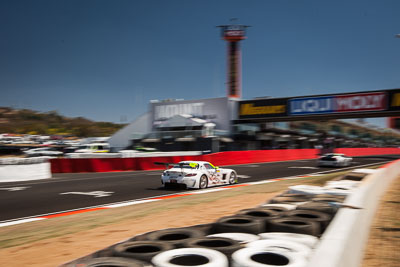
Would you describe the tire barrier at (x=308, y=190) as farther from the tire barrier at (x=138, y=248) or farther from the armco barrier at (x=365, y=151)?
the armco barrier at (x=365, y=151)

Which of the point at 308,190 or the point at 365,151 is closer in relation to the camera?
the point at 308,190

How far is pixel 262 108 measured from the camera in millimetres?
45906

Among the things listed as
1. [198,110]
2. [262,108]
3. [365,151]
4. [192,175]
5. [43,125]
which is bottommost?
[365,151]

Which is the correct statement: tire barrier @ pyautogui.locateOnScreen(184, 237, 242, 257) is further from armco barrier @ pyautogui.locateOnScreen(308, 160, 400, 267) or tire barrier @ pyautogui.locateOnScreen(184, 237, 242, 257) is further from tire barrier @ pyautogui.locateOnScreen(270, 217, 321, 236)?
armco barrier @ pyautogui.locateOnScreen(308, 160, 400, 267)

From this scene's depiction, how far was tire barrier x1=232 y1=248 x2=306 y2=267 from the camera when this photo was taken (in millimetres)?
3037

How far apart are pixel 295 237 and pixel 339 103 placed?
39638 mm

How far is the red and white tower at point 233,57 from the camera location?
A: 66375 mm

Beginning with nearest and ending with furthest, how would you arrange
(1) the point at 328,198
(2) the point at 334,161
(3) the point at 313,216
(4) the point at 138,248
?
(4) the point at 138,248
(3) the point at 313,216
(1) the point at 328,198
(2) the point at 334,161

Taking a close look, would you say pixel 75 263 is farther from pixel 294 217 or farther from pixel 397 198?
pixel 397 198

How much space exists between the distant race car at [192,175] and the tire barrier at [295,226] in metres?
8.53

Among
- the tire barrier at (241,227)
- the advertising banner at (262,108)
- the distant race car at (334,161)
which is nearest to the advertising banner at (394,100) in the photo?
the advertising banner at (262,108)

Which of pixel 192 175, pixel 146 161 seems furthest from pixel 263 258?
pixel 146 161

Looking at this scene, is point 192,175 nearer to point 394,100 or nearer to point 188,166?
point 188,166

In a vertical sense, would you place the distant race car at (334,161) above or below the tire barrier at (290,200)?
below
